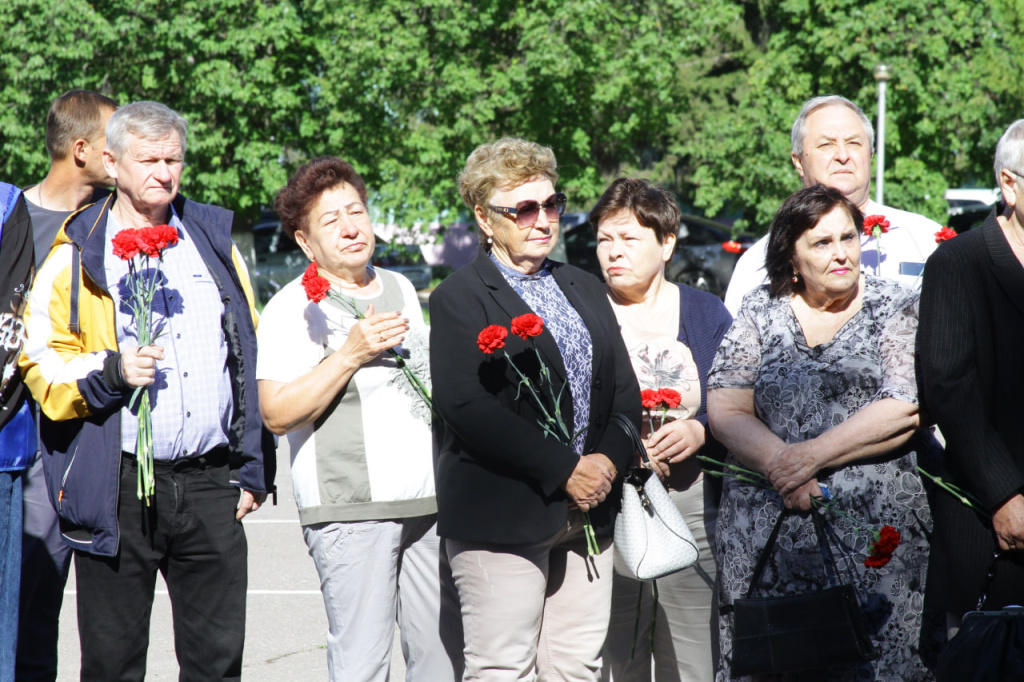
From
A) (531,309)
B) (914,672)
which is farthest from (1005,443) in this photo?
(531,309)

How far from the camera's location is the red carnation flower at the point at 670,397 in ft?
12.2

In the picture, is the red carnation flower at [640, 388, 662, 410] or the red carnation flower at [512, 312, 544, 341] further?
the red carnation flower at [640, 388, 662, 410]

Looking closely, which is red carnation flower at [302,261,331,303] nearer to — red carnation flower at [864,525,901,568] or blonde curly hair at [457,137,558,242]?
blonde curly hair at [457,137,558,242]

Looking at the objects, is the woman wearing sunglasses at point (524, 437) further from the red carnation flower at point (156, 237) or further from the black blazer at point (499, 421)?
the red carnation flower at point (156, 237)

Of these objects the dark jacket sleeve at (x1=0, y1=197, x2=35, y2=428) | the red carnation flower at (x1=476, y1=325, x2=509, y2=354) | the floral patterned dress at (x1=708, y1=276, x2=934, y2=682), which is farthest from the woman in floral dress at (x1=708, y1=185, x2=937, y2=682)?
the dark jacket sleeve at (x1=0, y1=197, x2=35, y2=428)

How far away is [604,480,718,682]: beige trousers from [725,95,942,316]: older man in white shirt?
995mm

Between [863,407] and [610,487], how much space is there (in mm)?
896

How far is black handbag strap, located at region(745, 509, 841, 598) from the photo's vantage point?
3398mm

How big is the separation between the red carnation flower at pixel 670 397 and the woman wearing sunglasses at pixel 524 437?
0.14m

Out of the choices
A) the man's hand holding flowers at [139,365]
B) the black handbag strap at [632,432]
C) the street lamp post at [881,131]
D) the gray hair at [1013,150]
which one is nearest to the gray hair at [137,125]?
the man's hand holding flowers at [139,365]

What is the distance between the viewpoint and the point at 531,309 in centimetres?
354

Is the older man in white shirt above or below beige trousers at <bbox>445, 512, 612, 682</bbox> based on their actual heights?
above

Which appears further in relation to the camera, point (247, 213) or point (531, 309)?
point (247, 213)

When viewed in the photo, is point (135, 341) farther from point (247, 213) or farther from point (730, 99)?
point (730, 99)
